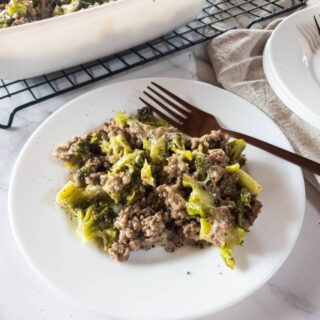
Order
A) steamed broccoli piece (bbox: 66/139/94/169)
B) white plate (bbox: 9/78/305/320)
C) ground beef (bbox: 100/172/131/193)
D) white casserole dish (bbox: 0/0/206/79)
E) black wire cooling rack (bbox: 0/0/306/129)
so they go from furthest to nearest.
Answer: black wire cooling rack (bbox: 0/0/306/129) → white casserole dish (bbox: 0/0/206/79) → steamed broccoli piece (bbox: 66/139/94/169) → ground beef (bbox: 100/172/131/193) → white plate (bbox: 9/78/305/320)

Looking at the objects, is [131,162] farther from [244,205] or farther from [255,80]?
[255,80]

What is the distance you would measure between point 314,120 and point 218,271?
511mm

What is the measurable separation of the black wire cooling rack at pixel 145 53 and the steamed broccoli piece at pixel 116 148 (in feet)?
1.09

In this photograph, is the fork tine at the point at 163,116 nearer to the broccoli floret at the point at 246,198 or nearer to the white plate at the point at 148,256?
the white plate at the point at 148,256

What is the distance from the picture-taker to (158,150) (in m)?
0.97

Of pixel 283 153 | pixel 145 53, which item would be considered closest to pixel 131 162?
pixel 283 153

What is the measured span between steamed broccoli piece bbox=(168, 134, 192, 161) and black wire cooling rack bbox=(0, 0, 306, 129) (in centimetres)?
43

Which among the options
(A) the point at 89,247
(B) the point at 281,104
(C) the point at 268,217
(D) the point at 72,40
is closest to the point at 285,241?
(C) the point at 268,217

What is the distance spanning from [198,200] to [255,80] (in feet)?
1.99

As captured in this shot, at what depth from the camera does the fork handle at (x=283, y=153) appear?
98cm

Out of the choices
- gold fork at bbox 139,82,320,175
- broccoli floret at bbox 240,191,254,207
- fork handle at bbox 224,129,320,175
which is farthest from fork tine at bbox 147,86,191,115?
broccoli floret at bbox 240,191,254,207

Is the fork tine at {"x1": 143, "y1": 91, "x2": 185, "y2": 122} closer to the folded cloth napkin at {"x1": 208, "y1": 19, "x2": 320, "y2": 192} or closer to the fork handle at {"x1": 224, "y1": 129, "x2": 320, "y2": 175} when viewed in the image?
the fork handle at {"x1": 224, "y1": 129, "x2": 320, "y2": 175}

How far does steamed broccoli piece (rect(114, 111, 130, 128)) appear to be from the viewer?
106cm

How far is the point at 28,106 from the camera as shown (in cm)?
129
